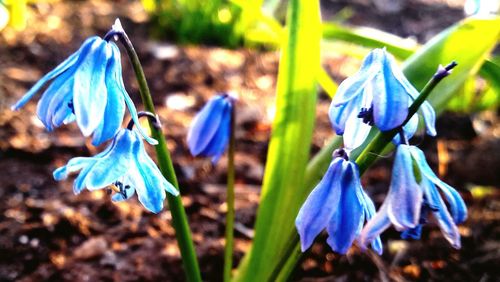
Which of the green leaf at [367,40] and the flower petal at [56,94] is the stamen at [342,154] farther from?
the green leaf at [367,40]

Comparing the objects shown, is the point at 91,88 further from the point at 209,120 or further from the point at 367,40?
the point at 367,40

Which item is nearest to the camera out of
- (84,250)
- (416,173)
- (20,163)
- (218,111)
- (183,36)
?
(416,173)

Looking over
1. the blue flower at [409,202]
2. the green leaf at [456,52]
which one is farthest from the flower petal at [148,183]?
the green leaf at [456,52]

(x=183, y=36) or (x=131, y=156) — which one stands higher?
(x=183, y=36)

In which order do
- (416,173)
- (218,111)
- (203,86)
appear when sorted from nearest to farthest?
(416,173) → (218,111) → (203,86)

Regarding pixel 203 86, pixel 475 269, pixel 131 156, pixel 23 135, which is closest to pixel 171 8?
pixel 203 86

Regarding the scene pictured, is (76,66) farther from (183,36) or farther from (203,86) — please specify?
(183,36)

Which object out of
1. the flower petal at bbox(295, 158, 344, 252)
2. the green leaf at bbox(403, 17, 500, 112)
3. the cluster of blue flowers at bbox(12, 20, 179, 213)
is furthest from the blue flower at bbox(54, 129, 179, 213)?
the green leaf at bbox(403, 17, 500, 112)
